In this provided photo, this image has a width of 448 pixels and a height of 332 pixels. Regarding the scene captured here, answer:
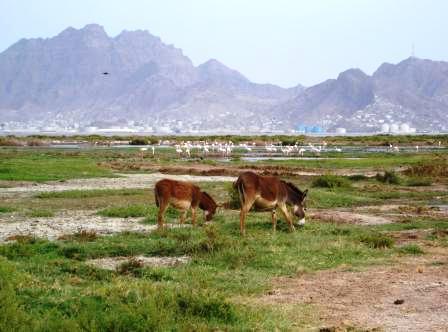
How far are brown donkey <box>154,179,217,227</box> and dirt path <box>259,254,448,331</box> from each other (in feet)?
19.8

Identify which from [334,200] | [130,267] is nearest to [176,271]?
[130,267]

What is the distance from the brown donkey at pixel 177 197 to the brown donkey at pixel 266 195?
5.20 ft

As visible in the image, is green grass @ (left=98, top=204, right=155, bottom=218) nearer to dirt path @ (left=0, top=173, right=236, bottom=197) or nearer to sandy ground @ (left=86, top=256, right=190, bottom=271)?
sandy ground @ (left=86, top=256, right=190, bottom=271)

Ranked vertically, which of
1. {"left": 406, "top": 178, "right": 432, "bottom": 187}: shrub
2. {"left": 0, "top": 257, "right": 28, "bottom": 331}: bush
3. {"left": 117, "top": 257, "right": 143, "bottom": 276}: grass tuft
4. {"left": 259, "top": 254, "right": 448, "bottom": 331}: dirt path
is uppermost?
{"left": 0, "top": 257, "right": 28, "bottom": 331}: bush

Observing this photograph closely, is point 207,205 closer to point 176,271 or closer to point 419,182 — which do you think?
point 176,271

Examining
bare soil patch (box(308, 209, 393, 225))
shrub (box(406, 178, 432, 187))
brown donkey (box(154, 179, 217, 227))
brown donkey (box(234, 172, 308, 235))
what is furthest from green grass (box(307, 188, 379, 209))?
brown donkey (box(154, 179, 217, 227))

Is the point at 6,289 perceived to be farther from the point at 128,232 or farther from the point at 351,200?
the point at 351,200

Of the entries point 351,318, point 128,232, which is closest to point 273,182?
point 128,232

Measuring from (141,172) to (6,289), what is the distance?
36.6 meters

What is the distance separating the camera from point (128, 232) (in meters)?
19.1

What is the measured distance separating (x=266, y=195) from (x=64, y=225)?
6397 mm

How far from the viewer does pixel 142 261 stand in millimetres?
15312

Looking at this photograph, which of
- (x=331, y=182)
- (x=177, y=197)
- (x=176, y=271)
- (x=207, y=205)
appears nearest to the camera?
→ (x=176, y=271)

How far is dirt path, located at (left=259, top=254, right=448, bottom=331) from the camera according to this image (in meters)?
10.9
